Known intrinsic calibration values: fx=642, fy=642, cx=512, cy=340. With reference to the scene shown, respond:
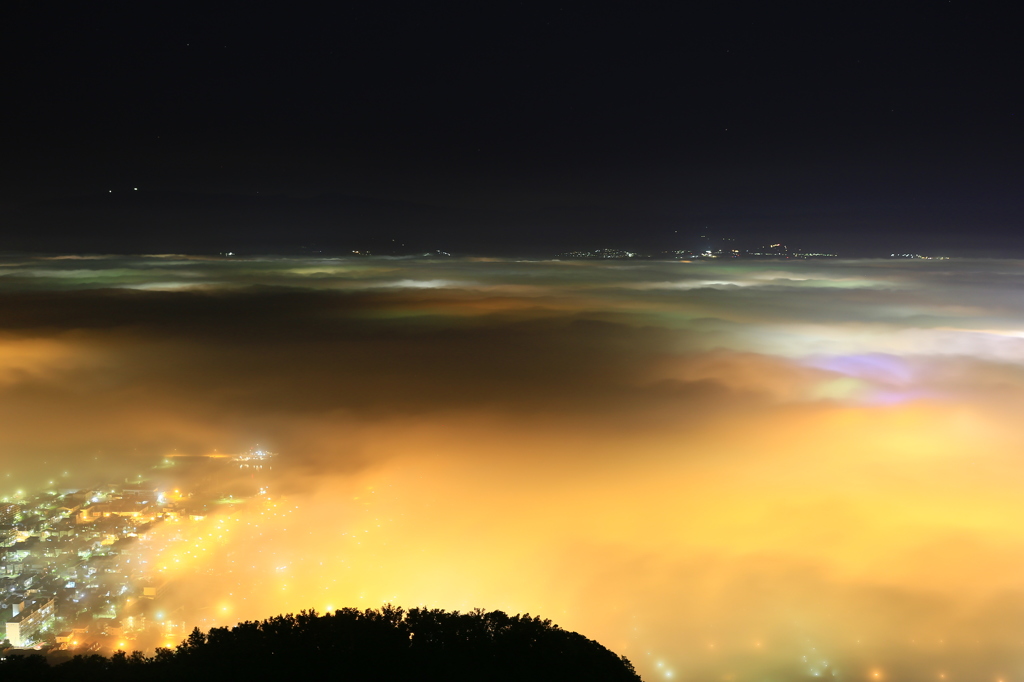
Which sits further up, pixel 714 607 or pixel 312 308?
pixel 312 308

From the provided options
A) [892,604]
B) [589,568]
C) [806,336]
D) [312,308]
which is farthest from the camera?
[312,308]

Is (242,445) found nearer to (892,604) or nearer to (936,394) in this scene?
(892,604)

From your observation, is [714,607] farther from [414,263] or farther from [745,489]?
[414,263]

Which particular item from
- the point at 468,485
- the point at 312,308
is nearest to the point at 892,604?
the point at 468,485

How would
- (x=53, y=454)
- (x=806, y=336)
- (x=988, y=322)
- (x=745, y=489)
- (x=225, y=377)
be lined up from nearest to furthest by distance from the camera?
(x=745, y=489) < (x=53, y=454) < (x=225, y=377) < (x=806, y=336) < (x=988, y=322)

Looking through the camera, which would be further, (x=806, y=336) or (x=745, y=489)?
(x=806, y=336)

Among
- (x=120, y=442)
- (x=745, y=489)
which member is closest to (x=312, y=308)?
(x=120, y=442)
